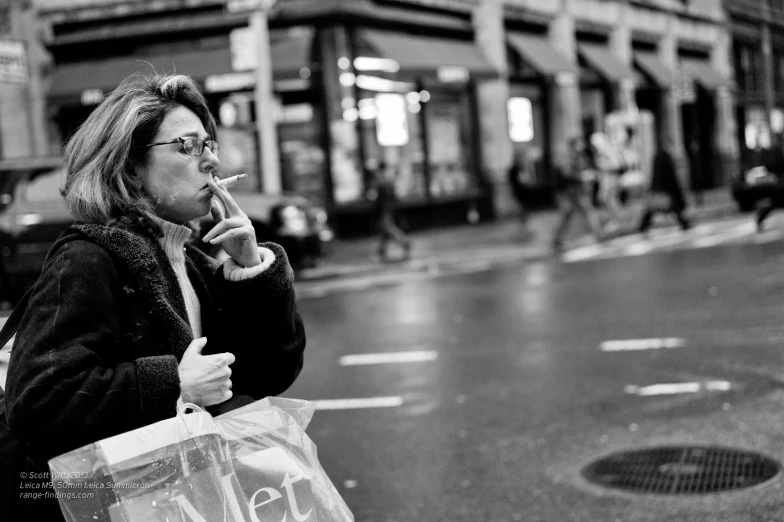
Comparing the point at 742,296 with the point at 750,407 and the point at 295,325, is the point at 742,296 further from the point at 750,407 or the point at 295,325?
the point at 295,325

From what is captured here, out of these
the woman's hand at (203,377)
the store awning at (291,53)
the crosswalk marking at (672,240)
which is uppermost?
the store awning at (291,53)

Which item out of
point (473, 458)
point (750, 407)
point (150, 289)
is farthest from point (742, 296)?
point (150, 289)

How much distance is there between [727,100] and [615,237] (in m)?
22.6

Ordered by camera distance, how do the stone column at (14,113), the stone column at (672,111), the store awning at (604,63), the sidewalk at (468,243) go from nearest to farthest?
the sidewalk at (468,243)
the stone column at (14,113)
the store awning at (604,63)
the stone column at (672,111)

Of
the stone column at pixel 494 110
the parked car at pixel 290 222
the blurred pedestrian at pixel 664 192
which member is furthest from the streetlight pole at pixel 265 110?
the blurred pedestrian at pixel 664 192

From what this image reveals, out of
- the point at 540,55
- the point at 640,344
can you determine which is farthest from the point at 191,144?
the point at 540,55

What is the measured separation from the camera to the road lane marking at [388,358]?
8.77 m

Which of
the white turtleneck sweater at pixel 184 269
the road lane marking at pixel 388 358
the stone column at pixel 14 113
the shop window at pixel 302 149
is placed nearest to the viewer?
the white turtleneck sweater at pixel 184 269

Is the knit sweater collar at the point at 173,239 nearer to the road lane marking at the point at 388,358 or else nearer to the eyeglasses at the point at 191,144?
the eyeglasses at the point at 191,144

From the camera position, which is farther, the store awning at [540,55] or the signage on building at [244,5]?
the store awning at [540,55]

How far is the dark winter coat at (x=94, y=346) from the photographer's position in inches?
88.4

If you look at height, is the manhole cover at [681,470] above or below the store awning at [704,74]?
below

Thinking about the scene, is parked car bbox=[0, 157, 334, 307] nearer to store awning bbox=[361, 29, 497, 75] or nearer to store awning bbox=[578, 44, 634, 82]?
store awning bbox=[361, 29, 497, 75]

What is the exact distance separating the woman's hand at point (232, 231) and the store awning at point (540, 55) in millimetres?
25339
